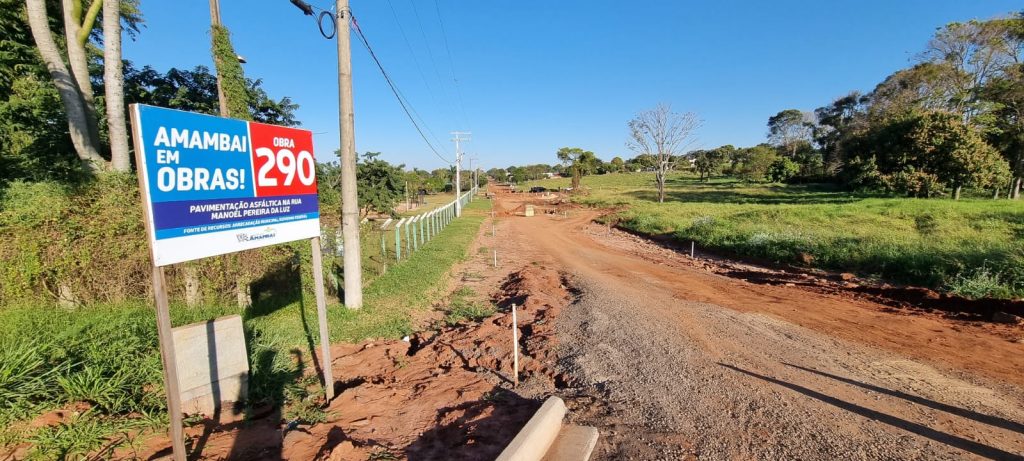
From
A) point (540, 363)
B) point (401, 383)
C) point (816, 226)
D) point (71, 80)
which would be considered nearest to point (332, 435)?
point (401, 383)

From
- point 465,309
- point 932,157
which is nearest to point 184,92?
point 465,309

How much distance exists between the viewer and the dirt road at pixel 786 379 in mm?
3785

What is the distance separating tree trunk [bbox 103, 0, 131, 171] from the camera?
7.84 meters

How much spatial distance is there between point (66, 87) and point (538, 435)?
1106cm

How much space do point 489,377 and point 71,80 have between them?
10.4 metres

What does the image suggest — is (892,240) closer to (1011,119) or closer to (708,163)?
(1011,119)

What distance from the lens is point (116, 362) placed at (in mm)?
4281

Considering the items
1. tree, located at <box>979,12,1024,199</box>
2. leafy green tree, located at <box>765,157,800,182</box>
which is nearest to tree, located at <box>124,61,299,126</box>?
tree, located at <box>979,12,1024,199</box>

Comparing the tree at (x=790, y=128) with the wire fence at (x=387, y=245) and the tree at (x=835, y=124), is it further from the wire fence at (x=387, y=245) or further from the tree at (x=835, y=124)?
the wire fence at (x=387, y=245)

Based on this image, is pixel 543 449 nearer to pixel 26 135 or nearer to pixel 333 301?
pixel 333 301

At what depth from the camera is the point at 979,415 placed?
14.0ft

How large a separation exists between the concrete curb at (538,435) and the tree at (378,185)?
1898 centimetres

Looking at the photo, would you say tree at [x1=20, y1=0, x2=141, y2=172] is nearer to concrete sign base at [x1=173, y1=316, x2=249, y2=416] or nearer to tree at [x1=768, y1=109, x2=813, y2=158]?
concrete sign base at [x1=173, y1=316, x2=249, y2=416]

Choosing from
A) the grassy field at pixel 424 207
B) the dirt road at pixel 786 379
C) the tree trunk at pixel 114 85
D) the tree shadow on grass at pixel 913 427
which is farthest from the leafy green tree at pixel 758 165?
the tree trunk at pixel 114 85
